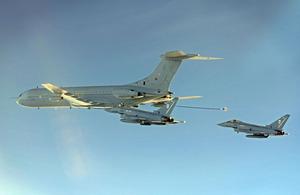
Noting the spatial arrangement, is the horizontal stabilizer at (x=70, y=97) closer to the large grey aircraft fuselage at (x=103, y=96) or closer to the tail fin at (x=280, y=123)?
the large grey aircraft fuselage at (x=103, y=96)

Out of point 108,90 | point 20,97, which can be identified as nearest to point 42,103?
point 20,97

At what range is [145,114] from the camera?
6531 cm

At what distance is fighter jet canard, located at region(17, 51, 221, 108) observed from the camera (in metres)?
68.7

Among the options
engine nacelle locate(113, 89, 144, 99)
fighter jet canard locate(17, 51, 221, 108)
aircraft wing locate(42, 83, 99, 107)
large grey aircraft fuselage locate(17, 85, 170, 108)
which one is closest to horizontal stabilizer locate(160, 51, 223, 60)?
fighter jet canard locate(17, 51, 221, 108)

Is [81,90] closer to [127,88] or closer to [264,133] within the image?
[127,88]

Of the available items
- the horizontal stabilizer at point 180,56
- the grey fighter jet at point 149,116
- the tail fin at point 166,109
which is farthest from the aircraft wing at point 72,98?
the horizontal stabilizer at point 180,56

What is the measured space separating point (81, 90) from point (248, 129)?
96.1ft

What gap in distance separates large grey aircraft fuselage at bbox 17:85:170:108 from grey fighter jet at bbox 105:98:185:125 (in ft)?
11.8

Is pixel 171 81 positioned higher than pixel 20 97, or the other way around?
pixel 20 97

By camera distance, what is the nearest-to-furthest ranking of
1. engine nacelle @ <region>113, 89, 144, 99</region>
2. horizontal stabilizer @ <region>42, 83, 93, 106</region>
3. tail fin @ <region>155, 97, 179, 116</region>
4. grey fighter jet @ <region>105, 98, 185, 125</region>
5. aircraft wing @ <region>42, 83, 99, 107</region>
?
1. grey fighter jet @ <region>105, 98, 185, 125</region>
2. tail fin @ <region>155, 97, 179, 116</region>
3. engine nacelle @ <region>113, 89, 144, 99</region>
4. horizontal stabilizer @ <region>42, 83, 93, 106</region>
5. aircraft wing @ <region>42, 83, 99, 107</region>

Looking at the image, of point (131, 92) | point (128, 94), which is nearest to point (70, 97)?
point (128, 94)

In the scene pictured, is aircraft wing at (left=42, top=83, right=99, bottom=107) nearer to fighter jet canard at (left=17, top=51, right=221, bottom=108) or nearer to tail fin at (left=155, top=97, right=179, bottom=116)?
fighter jet canard at (left=17, top=51, right=221, bottom=108)

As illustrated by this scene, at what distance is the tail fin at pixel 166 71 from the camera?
6749 cm

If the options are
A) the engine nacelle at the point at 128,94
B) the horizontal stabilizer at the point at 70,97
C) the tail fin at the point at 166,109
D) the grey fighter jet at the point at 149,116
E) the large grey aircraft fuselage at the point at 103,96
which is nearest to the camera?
the grey fighter jet at the point at 149,116
